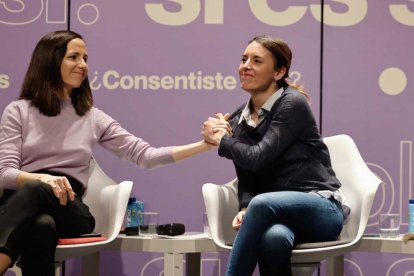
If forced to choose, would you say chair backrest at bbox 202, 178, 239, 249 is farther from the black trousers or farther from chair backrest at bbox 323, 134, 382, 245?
the black trousers

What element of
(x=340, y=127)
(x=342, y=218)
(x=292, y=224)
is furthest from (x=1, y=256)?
(x=340, y=127)

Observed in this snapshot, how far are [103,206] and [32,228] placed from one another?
0.73 meters

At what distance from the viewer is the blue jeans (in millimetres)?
3070

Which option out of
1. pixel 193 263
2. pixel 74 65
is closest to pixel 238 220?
pixel 193 263

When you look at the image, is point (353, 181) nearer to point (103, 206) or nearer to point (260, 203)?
point (260, 203)

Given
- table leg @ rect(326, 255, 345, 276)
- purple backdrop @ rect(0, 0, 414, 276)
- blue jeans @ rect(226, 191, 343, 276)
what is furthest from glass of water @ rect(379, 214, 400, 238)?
blue jeans @ rect(226, 191, 343, 276)

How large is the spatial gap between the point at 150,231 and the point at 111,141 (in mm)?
534

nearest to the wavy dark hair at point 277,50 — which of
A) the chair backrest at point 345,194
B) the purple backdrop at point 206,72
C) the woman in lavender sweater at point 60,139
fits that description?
the chair backrest at point 345,194

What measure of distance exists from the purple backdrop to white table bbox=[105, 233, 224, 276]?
639mm

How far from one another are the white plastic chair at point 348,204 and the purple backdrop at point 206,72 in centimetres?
46

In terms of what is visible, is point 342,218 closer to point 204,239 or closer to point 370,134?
point 204,239

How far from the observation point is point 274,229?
3.11m

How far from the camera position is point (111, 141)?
157 inches

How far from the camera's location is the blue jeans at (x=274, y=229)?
307 cm
